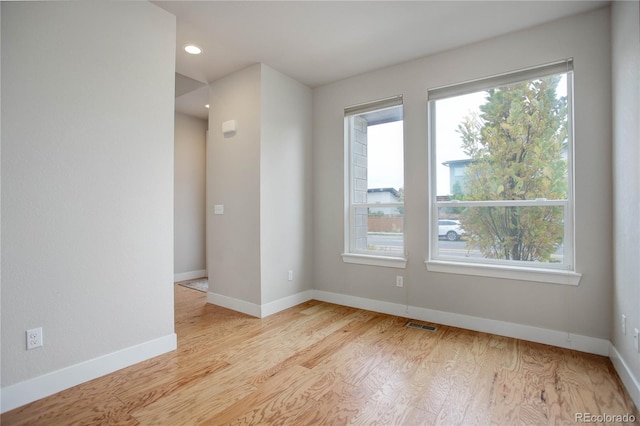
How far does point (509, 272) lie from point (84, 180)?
11.0 ft

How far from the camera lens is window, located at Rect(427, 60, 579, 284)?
2.67m

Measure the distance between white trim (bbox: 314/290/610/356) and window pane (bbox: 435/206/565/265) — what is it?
565 millimetres

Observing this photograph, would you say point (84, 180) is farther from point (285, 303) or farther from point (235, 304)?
point (285, 303)

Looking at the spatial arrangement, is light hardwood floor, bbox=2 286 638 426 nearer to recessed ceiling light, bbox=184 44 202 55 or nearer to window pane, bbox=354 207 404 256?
window pane, bbox=354 207 404 256

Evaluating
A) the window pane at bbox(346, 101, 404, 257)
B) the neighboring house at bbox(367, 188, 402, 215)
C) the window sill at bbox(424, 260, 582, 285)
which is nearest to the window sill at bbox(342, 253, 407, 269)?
the window pane at bbox(346, 101, 404, 257)

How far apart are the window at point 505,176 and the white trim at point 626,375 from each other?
0.56 metres

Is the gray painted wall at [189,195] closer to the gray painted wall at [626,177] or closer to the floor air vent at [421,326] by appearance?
the floor air vent at [421,326]

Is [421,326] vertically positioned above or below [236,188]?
below

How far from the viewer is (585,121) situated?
8.18ft

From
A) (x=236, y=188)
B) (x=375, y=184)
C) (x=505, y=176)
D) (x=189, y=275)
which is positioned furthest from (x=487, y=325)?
(x=189, y=275)

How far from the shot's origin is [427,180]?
3223 millimetres

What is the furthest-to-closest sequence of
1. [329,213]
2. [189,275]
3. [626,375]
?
[189,275] → [329,213] → [626,375]

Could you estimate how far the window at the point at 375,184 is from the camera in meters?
3.53

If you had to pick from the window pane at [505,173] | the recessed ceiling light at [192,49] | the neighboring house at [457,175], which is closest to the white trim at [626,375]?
the window pane at [505,173]
